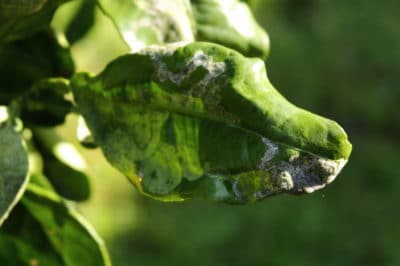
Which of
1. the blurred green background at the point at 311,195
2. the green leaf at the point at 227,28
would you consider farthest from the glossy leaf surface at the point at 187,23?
the blurred green background at the point at 311,195

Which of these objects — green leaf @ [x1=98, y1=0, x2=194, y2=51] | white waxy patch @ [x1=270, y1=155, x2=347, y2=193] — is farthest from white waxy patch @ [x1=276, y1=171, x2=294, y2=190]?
green leaf @ [x1=98, y1=0, x2=194, y2=51]

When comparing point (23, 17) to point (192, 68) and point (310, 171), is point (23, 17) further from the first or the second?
point (310, 171)

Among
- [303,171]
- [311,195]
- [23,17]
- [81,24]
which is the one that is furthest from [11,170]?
[311,195]

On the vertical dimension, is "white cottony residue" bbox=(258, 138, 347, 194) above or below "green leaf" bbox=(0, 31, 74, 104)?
above

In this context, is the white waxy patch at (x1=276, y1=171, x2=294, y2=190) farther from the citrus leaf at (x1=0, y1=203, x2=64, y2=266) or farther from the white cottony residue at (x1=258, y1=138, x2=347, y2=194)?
the citrus leaf at (x1=0, y1=203, x2=64, y2=266)

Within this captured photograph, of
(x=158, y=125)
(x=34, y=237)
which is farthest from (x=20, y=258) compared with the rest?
(x=158, y=125)

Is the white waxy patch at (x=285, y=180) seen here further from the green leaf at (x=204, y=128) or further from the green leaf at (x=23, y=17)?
the green leaf at (x=23, y=17)
